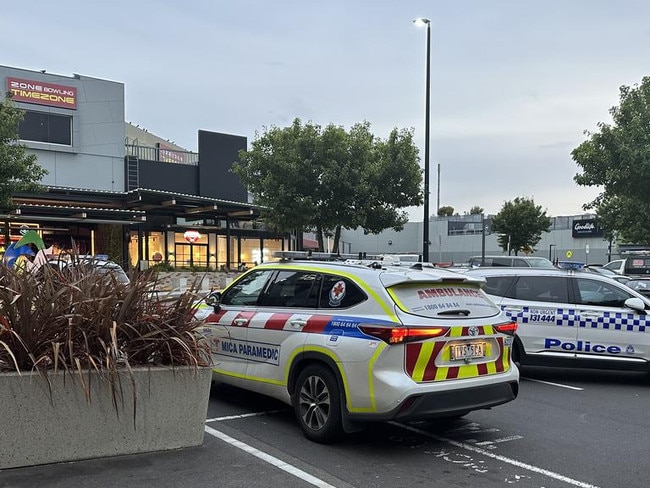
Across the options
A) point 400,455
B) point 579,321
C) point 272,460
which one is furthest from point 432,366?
point 579,321

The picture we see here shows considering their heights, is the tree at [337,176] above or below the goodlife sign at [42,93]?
below

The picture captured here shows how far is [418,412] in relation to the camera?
5145 mm

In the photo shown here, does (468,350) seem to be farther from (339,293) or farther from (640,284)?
(640,284)

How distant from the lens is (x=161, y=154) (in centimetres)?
3306

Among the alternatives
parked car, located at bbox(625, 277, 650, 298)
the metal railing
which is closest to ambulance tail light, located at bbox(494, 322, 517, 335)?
parked car, located at bbox(625, 277, 650, 298)

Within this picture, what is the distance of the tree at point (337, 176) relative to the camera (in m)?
21.2

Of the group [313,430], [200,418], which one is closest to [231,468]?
[200,418]

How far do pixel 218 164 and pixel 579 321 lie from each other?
89.7 ft

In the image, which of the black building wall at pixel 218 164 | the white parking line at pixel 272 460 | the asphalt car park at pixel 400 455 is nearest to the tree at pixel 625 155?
the asphalt car park at pixel 400 455

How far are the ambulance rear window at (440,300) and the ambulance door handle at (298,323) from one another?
3.08ft

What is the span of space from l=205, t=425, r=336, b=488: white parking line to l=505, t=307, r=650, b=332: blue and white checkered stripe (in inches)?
202

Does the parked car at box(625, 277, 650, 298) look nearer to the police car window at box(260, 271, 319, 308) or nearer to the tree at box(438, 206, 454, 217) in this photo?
the police car window at box(260, 271, 319, 308)

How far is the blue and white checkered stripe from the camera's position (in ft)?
28.3

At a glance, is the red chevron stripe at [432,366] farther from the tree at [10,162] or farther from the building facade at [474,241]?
the building facade at [474,241]
